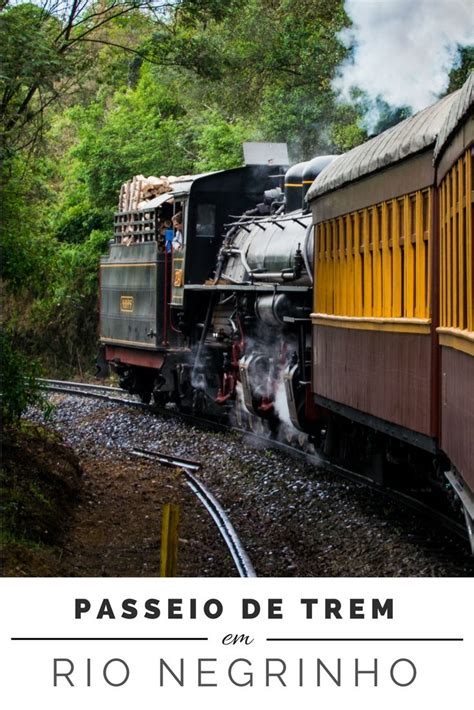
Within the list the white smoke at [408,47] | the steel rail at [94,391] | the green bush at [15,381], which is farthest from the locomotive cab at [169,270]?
the green bush at [15,381]

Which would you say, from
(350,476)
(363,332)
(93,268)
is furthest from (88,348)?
(363,332)

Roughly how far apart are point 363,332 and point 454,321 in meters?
3.34

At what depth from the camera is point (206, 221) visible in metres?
18.7

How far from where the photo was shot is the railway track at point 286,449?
32.5 feet

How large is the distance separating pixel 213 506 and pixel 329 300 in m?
2.24

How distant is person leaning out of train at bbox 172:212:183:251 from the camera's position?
62.0 ft

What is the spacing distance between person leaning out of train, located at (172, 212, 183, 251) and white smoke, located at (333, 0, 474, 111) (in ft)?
13.5

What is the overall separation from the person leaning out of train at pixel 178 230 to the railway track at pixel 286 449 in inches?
101

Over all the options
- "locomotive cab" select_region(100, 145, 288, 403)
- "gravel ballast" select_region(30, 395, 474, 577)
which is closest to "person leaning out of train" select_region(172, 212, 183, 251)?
"locomotive cab" select_region(100, 145, 288, 403)

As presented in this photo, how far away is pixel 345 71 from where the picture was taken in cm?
1614

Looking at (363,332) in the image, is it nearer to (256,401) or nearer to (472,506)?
(472,506)

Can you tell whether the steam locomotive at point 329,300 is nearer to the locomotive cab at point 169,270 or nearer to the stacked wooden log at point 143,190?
the locomotive cab at point 169,270

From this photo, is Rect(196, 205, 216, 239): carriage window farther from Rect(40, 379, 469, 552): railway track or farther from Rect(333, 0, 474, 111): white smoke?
Rect(333, 0, 474, 111): white smoke

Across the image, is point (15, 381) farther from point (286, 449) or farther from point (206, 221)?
point (206, 221)
